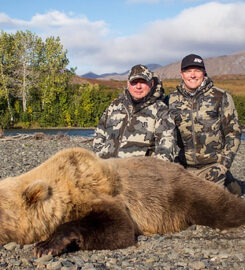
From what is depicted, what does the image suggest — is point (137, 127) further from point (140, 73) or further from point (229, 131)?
point (229, 131)

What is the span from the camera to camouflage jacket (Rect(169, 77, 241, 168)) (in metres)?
5.48

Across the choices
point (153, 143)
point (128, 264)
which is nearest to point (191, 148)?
point (153, 143)

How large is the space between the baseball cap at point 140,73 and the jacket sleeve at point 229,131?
1.24 metres

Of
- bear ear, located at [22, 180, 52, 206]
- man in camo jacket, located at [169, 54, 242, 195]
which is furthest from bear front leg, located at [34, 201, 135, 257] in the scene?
man in camo jacket, located at [169, 54, 242, 195]

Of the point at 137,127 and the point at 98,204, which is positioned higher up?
the point at 137,127

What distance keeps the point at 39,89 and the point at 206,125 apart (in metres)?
42.0

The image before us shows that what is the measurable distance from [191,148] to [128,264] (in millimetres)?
3057

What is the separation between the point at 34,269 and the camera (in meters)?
2.79

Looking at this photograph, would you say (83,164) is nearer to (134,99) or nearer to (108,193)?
(108,193)

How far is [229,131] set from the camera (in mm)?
5539

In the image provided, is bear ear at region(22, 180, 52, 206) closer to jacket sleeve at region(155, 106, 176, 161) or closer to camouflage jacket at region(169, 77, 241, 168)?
jacket sleeve at region(155, 106, 176, 161)

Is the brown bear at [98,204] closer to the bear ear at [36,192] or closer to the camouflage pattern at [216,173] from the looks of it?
the bear ear at [36,192]

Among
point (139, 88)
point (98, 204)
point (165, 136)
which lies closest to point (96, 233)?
point (98, 204)

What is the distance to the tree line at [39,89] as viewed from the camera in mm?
41781
